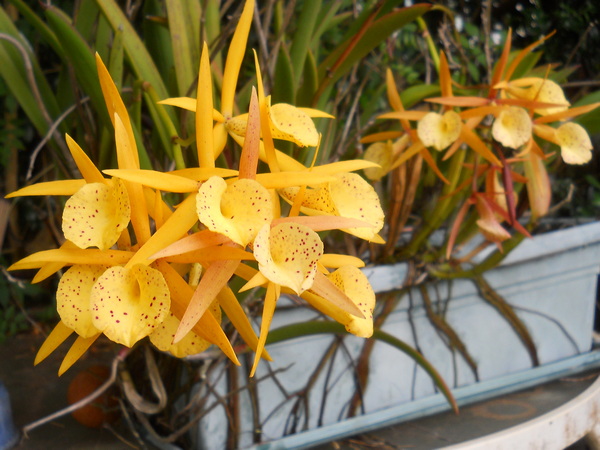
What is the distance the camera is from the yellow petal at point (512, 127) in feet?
1.57

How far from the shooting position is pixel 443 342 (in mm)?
670

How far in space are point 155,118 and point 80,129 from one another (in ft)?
0.53

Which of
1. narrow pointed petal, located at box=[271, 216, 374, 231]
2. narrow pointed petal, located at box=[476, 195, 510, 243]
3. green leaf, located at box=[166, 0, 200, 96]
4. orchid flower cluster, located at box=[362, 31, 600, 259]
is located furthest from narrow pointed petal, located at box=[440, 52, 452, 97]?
narrow pointed petal, located at box=[271, 216, 374, 231]

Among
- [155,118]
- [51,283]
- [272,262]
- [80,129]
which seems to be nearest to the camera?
[272,262]

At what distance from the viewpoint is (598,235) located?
0.69 metres

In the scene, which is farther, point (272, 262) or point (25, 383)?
point (25, 383)

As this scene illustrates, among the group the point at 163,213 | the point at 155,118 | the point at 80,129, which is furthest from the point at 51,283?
the point at 163,213

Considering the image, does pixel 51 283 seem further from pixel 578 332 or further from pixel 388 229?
pixel 578 332

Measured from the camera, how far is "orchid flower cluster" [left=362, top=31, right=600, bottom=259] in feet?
1.61

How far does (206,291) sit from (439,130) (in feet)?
1.12

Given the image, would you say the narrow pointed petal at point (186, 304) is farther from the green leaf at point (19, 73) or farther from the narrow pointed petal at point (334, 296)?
the green leaf at point (19, 73)

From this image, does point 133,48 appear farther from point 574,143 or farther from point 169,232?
point 574,143

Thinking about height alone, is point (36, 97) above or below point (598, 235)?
above

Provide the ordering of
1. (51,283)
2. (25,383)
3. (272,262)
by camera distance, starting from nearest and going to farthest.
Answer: (272,262)
(25,383)
(51,283)
